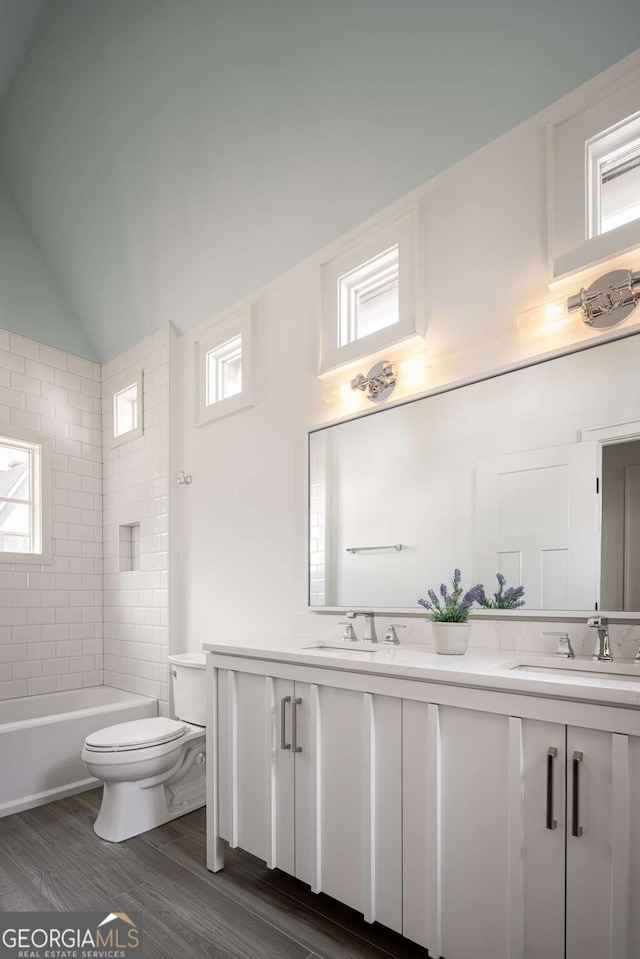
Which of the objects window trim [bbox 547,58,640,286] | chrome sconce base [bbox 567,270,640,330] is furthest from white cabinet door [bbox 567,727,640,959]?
window trim [bbox 547,58,640,286]

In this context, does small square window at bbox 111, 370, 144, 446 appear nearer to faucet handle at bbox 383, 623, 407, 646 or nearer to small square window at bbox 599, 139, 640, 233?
faucet handle at bbox 383, 623, 407, 646

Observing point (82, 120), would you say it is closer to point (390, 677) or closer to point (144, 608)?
point (144, 608)

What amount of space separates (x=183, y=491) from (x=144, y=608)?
870 mm

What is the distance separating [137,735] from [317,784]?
3.57ft

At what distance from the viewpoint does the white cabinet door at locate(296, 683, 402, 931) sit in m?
1.62

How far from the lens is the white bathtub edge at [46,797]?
2791 millimetres

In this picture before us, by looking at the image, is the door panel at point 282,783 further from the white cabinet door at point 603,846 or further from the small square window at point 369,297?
the small square window at point 369,297

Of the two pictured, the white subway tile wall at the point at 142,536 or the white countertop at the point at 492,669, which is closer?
the white countertop at the point at 492,669

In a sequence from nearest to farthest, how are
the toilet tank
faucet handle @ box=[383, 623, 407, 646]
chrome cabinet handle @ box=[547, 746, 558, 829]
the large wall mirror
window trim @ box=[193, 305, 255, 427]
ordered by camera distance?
chrome cabinet handle @ box=[547, 746, 558, 829] < the large wall mirror < faucet handle @ box=[383, 623, 407, 646] < the toilet tank < window trim @ box=[193, 305, 255, 427]

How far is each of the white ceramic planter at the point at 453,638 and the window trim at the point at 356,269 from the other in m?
1.19

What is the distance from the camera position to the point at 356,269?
8.58 ft

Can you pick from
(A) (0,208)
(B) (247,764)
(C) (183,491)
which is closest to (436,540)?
Answer: (B) (247,764)

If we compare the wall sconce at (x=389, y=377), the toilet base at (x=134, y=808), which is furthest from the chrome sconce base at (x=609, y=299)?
the toilet base at (x=134, y=808)

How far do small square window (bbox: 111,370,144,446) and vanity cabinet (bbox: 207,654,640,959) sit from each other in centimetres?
245
